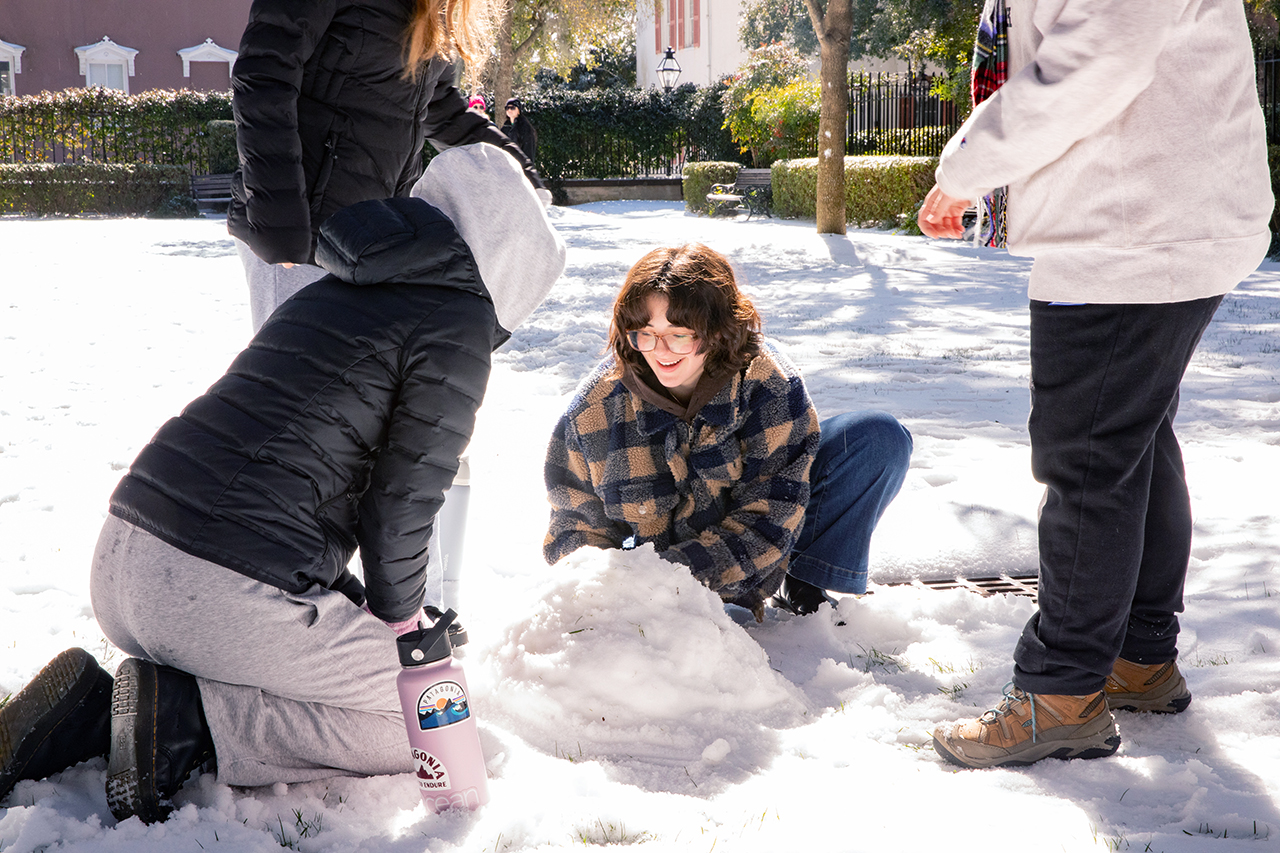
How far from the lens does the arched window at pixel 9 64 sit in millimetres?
28812

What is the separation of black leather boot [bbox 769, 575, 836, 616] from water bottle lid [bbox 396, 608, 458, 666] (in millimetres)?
1290

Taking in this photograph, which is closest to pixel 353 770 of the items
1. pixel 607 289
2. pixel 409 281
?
pixel 409 281

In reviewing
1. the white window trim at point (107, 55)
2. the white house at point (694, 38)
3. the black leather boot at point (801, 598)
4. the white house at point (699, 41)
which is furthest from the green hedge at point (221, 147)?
the black leather boot at point (801, 598)

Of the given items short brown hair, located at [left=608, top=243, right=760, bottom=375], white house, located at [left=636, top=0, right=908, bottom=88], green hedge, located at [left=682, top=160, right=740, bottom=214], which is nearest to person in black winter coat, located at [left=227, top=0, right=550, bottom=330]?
short brown hair, located at [left=608, top=243, right=760, bottom=375]

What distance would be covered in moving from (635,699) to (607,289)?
277 inches

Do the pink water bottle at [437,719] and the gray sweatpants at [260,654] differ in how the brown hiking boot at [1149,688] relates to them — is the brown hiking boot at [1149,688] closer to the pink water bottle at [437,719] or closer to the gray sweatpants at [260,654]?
the pink water bottle at [437,719]

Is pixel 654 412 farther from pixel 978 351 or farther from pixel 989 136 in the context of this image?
pixel 978 351

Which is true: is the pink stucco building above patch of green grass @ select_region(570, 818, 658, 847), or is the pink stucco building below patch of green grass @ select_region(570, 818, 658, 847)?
above

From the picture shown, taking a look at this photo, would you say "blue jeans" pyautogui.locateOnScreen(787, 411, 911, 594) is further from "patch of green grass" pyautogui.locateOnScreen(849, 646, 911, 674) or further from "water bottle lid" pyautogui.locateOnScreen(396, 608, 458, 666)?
"water bottle lid" pyautogui.locateOnScreen(396, 608, 458, 666)

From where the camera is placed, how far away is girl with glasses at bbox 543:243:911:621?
2531 millimetres

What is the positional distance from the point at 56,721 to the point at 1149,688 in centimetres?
219

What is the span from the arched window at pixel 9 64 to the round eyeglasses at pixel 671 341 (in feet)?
109

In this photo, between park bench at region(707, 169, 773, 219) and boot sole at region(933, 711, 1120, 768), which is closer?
boot sole at region(933, 711, 1120, 768)

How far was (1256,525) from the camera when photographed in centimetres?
340
